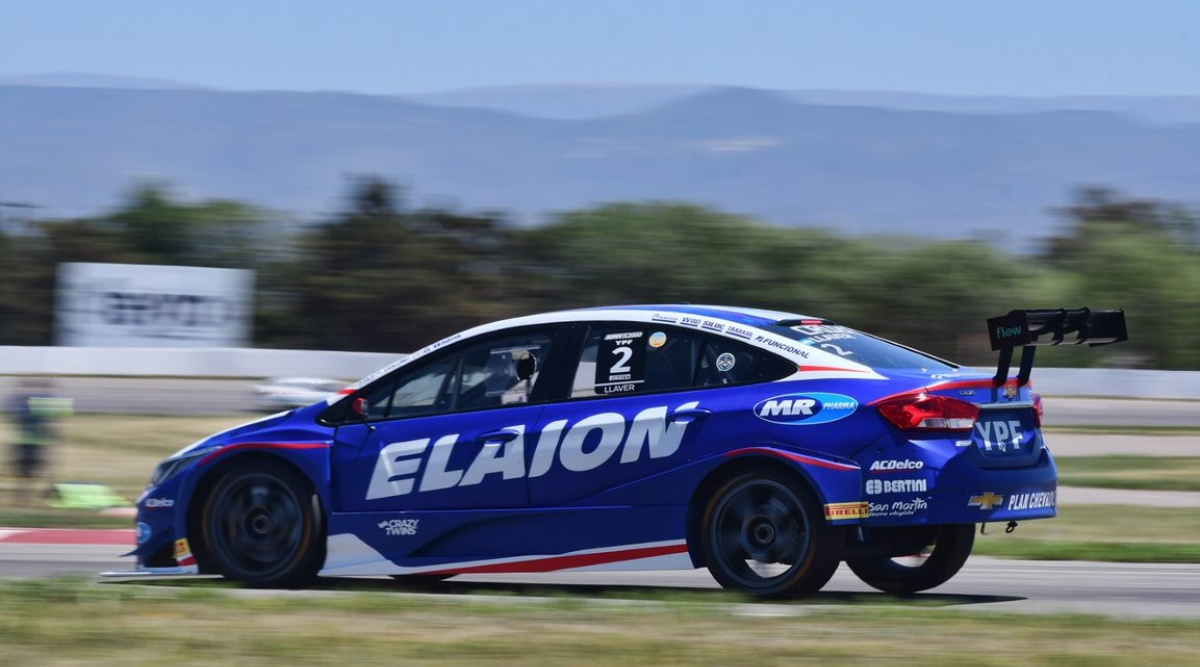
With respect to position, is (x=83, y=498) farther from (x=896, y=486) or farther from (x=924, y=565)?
(x=896, y=486)

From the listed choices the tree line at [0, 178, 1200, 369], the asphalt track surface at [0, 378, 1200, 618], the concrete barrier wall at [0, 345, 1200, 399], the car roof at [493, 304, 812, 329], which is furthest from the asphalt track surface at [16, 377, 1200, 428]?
the car roof at [493, 304, 812, 329]

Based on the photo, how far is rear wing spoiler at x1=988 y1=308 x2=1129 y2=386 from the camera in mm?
7270

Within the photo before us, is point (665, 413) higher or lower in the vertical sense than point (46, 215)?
lower

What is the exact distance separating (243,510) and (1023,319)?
13.1ft

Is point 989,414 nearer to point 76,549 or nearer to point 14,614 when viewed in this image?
point 14,614

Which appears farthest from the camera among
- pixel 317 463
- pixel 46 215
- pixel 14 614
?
pixel 46 215

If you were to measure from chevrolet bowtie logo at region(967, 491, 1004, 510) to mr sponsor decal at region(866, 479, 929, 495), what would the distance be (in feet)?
0.80

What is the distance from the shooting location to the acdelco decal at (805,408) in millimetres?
7066

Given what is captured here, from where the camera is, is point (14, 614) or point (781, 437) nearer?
point (14, 614)

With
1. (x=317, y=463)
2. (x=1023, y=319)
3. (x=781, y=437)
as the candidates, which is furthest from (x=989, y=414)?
(x=317, y=463)

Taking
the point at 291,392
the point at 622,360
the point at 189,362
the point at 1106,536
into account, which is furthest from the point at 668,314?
A: the point at 189,362

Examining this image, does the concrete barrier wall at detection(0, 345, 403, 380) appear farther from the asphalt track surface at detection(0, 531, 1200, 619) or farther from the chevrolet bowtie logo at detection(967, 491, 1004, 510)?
the chevrolet bowtie logo at detection(967, 491, 1004, 510)

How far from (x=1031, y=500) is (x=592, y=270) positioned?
45.9 m

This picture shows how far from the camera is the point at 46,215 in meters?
57.6
